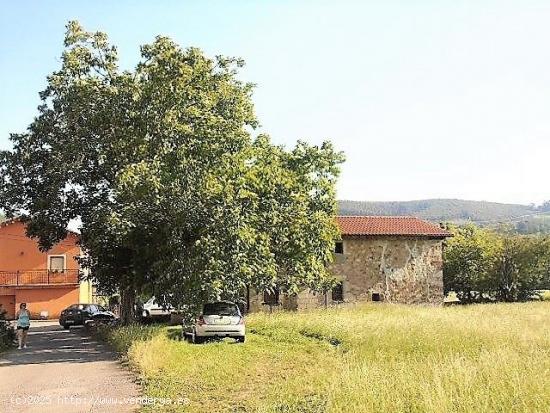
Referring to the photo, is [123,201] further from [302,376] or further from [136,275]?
[302,376]

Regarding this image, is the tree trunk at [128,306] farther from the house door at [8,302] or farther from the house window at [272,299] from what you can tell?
the house door at [8,302]

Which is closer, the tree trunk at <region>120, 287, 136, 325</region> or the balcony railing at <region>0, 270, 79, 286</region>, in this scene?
the tree trunk at <region>120, 287, 136, 325</region>

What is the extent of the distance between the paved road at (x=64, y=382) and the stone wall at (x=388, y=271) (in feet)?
83.9

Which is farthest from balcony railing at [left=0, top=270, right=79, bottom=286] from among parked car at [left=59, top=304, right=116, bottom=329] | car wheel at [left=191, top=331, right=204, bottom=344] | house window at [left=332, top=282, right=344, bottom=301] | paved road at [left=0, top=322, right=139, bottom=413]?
car wheel at [left=191, top=331, right=204, bottom=344]

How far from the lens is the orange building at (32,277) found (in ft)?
159

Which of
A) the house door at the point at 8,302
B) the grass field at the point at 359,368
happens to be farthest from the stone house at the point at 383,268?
the house door at the point at 8,302

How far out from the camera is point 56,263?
50.0 m

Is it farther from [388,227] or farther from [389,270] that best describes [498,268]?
[389,270]

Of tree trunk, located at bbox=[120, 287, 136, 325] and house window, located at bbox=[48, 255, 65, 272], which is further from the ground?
house window, located at bbox=[48, 255, 65, 272]

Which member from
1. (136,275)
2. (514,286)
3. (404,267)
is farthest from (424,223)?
(136,275)

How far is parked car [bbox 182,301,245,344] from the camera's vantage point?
73.2 feet

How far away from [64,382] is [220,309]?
354 inches

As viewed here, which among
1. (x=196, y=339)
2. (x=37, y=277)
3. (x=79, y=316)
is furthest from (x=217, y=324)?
(x=37, y=277)

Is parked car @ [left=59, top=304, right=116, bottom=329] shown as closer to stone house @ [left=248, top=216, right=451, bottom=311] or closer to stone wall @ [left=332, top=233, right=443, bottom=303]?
stone house @ [left=248, top=216, right=451, bottom=311]
